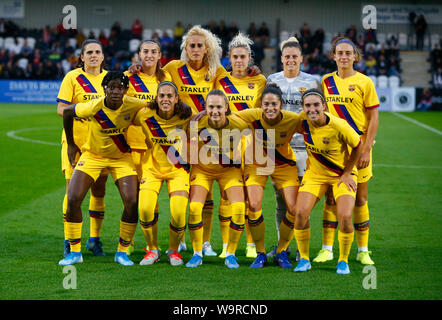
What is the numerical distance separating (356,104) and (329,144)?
577 millimetres

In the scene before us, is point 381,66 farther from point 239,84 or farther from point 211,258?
point 211,258

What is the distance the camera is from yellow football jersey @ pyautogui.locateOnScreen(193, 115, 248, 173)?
6051 mm

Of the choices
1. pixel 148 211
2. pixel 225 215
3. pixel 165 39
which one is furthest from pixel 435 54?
pixel 148 211

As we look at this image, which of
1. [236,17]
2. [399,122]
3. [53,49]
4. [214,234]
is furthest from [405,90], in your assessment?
[214,234]

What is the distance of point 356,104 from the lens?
20.4ft

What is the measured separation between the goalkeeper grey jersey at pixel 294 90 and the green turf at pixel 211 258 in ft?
3.94

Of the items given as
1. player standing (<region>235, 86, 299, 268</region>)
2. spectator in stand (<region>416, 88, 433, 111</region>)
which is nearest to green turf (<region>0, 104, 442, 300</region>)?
player standing (<region>235, 86, 299, 268</region>)

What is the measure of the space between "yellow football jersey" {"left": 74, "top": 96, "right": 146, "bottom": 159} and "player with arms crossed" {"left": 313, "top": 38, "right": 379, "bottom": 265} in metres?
1.86

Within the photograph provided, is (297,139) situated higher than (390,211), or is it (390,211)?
(297,139)

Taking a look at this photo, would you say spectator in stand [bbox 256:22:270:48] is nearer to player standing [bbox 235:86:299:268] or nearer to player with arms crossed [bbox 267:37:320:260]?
player with arms crossed [bbox 267:37:320:260]

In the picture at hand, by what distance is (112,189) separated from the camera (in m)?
10.2

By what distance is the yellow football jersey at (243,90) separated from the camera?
645 cm

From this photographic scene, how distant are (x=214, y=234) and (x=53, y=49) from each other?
2423 centimetres
